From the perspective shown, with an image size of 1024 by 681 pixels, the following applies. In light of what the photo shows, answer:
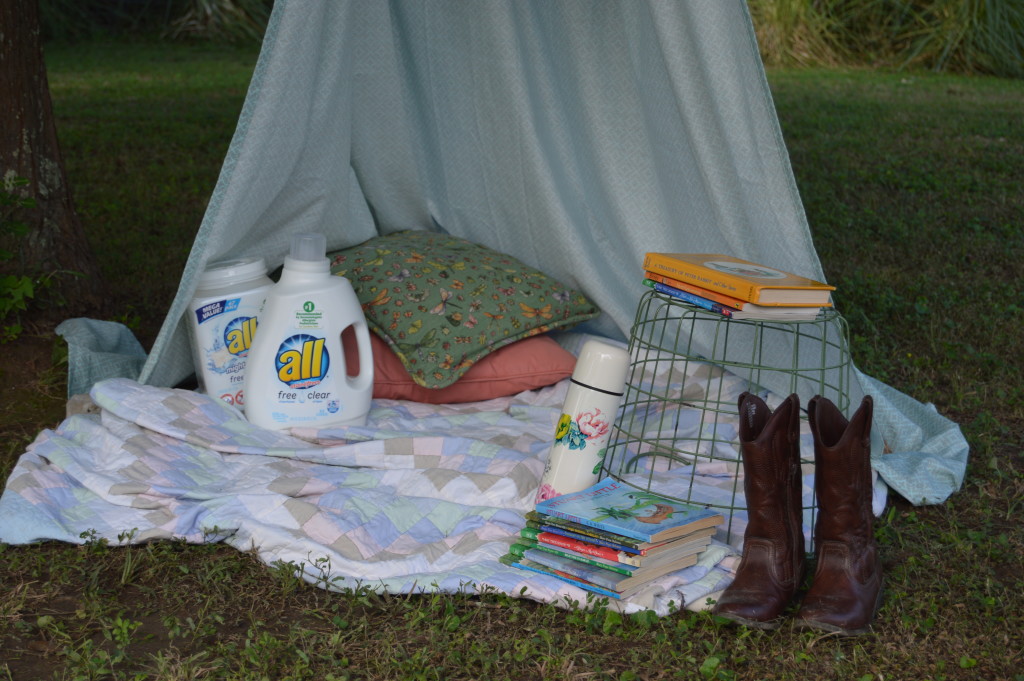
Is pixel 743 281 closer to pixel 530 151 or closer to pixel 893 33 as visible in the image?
pixel 530 151

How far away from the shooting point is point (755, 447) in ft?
5.98

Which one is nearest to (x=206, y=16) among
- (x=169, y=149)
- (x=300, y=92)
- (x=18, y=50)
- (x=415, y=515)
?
(x=169, y=149)

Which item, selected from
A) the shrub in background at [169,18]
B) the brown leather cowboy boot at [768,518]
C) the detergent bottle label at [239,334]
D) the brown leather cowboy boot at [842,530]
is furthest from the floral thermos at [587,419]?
the shrub in background at [169,18]

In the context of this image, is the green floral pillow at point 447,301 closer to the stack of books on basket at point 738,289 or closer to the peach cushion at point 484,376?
the peach cushion at point 484,376

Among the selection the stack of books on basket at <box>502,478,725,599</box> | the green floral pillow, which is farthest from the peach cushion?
the stack of books on basket at <box>502,478,725,599</box>

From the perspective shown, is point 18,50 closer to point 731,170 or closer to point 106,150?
point 731,170

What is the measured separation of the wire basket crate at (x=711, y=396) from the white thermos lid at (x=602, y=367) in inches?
5.0

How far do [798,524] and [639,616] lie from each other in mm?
330

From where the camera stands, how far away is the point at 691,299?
7.02 feet

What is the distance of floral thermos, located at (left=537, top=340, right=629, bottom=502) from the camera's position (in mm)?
2107

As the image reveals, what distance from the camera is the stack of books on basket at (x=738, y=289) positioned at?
2.03 metres

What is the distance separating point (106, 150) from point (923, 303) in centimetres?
380

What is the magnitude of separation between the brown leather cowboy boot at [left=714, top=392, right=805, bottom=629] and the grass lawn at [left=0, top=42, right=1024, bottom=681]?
51mm

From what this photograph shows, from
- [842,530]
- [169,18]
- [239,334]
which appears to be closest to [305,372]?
[239,334]
